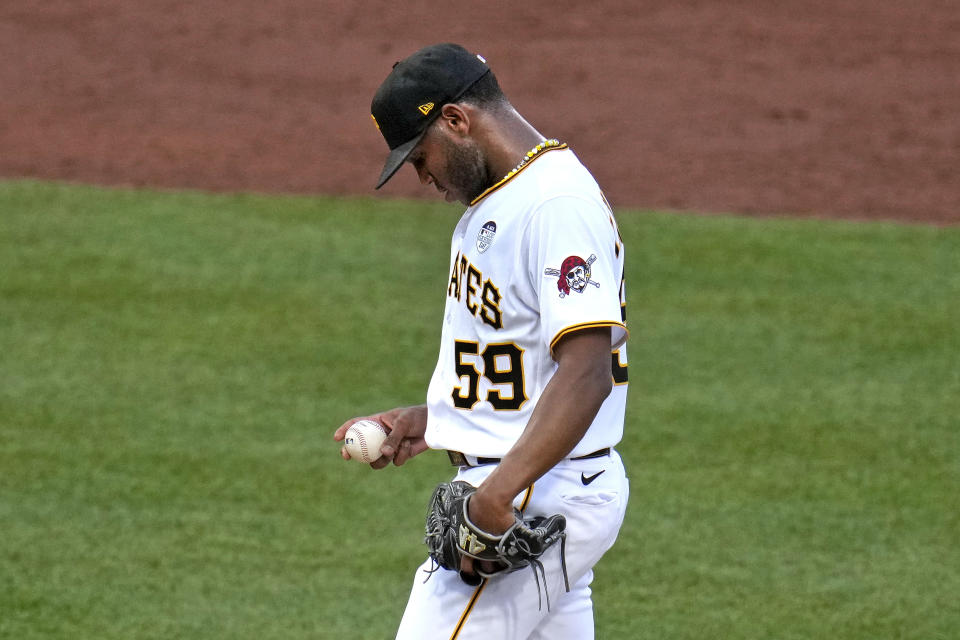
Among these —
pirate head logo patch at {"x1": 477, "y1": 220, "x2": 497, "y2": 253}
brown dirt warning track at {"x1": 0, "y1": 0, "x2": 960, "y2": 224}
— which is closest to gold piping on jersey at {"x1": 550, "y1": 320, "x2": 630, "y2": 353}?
pirate head logo patch at {"x1": 477, "y1": 220, "x2": 497, "y2": 253}

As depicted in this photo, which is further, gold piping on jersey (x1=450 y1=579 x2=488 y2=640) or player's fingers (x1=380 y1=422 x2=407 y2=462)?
player's fingers (x1=380 y1=422 x2=407 y2=462)

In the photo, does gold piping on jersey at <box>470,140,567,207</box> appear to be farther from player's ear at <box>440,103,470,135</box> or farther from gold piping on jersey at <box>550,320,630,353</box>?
gold piping on jersey at <box>550,320,630,353</box>

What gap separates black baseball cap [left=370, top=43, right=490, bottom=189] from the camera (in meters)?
3.17

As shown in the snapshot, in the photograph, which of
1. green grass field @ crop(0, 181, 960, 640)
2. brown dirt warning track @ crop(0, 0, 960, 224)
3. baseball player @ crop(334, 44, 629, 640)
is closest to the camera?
baseball player @ crop(334, 44, 629, 640)

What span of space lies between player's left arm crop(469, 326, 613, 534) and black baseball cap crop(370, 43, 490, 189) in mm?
584

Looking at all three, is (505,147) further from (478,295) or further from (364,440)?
(364,440)

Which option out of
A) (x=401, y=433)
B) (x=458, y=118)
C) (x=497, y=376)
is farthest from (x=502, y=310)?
(x=401, y=433)

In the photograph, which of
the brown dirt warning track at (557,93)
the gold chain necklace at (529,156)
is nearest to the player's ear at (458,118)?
the gold chain necklace at (529,156)

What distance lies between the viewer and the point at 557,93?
42.5 feet

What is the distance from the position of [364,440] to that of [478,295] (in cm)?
65

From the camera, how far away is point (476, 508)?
3012 millimetres

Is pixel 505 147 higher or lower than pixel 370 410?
higher

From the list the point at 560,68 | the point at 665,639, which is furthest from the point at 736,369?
the point at 560,68

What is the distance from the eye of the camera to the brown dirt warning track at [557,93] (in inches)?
440
